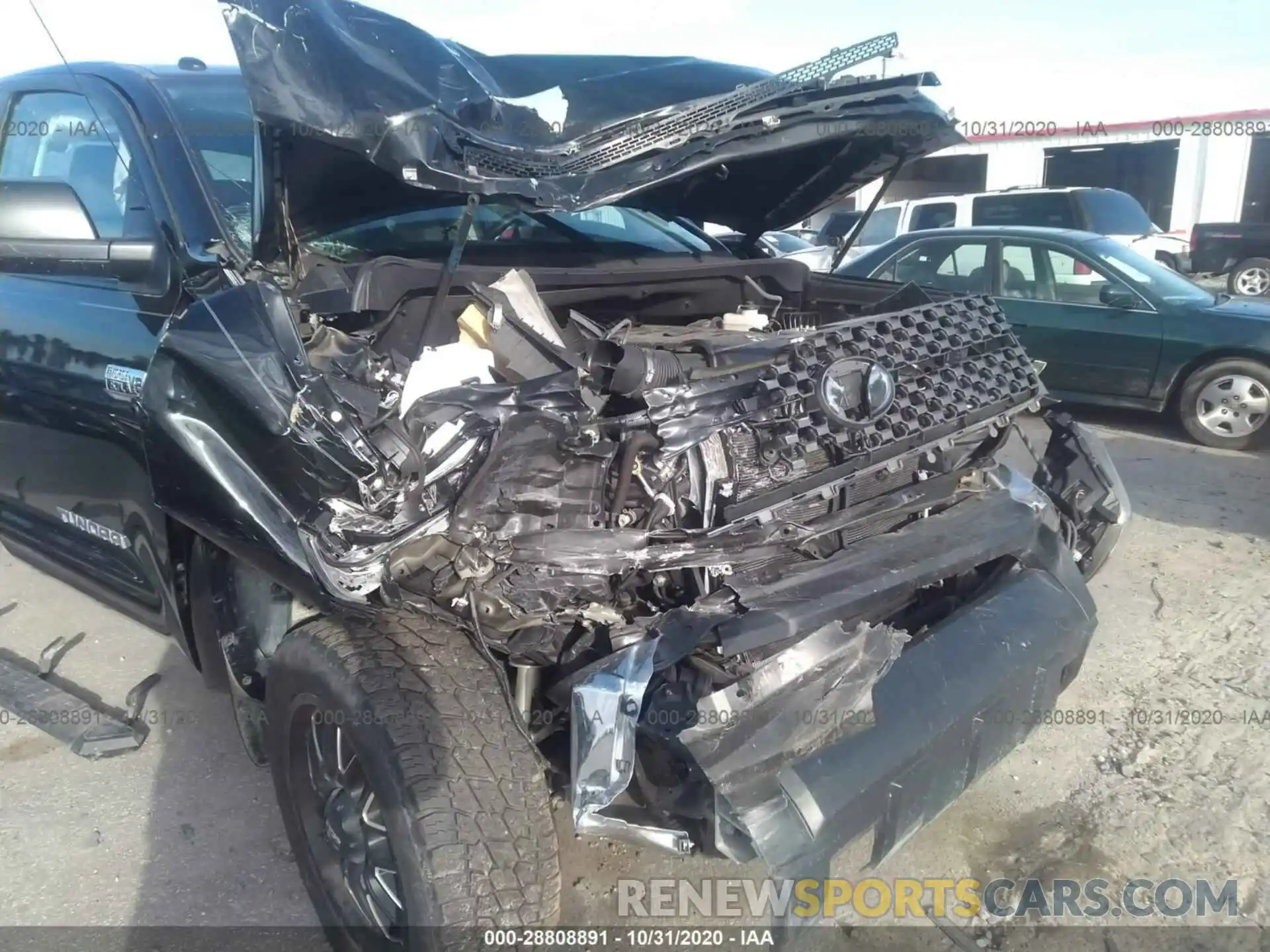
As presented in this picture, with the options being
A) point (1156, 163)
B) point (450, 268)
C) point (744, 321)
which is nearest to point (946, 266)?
point (744, 321)

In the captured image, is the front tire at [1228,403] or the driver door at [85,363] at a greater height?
the driver door at [85,363]

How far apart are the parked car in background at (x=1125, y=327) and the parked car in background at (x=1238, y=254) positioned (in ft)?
27.9

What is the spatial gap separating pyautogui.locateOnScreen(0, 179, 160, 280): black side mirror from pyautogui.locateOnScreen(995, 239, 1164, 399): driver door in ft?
19.0

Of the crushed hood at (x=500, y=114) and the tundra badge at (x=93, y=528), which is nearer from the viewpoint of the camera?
the crushed hood at (x=500, y=114)

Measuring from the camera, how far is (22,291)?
322cm

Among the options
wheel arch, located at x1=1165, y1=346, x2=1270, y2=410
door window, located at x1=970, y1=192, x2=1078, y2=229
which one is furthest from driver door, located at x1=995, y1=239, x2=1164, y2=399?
door window, located at x1=970, y1=192, x2=1078, y2=229

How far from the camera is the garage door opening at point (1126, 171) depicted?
18.8 m

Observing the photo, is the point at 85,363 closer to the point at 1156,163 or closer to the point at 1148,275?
the point at 1148,275

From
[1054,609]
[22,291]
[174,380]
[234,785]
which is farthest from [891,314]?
[22,291]

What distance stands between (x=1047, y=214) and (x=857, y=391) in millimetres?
9101

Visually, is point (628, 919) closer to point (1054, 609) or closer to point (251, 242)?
point (1054, 609)

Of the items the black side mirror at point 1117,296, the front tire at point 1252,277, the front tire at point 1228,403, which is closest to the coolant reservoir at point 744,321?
the black side mirror at point 1117,296

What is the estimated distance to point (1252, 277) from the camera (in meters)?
14.0

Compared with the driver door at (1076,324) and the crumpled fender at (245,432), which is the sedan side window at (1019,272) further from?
the crumpled fender at (245,432)
